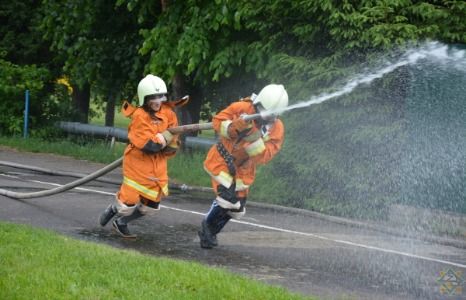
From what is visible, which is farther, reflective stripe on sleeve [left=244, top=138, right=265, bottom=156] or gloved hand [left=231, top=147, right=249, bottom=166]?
gloved hand [left=231, top=147, right=249, bottom=166]

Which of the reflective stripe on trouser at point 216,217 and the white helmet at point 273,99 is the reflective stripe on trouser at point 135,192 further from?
the white helmet at point 273,99

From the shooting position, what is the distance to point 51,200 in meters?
11.1

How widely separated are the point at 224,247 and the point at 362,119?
3.71 metres

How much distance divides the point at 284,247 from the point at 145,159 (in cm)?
170

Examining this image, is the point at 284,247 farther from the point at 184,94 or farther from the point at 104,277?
the point at 184,94

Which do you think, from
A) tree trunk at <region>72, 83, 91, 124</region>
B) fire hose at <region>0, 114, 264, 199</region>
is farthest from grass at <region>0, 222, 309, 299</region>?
tree trunk at <region>72, 83, 91, 124</region>

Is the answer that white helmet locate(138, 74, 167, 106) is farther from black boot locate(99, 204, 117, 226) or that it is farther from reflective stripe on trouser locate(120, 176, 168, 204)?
black boot locate(99, 204, 117, 226)

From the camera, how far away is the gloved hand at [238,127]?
786cm

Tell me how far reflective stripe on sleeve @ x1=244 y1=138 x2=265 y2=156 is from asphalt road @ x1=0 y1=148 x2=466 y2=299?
1.02m

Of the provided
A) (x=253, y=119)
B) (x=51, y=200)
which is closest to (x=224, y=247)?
(x=253, y=119)

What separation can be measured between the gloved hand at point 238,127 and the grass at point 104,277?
1.45 metres

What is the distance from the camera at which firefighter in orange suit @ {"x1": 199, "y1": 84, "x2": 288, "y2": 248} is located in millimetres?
7910

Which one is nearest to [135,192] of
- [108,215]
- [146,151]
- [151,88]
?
[146,151]

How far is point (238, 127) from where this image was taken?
7.87m
